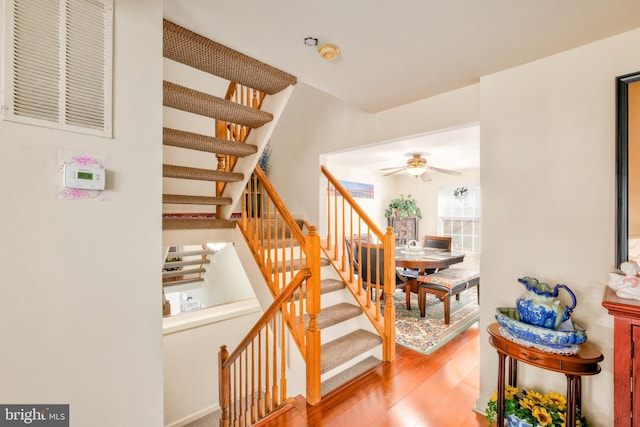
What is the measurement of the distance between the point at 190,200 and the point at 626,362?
2.72 m

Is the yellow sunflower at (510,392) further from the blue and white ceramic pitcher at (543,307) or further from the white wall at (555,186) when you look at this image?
the blue and white ceramic pitcher at (543,307)

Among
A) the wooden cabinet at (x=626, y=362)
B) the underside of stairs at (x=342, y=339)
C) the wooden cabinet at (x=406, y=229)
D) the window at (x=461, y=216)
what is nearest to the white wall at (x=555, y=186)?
the wooden cabinet at (x=626, y=362)

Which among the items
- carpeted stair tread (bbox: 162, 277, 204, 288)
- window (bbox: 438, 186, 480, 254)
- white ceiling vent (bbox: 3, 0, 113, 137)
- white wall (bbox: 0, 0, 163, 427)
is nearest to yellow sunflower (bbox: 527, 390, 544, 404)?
white wall (bbox: 0, 0, 163, 427)

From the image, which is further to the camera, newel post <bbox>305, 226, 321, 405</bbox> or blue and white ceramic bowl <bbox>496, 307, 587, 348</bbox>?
newel post <bbox>305, 226, 321, 405</bbox>

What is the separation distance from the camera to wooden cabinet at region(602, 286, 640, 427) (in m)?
1.17

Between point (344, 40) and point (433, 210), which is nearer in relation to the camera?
point (344, 40)

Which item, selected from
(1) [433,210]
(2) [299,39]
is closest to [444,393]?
(2) [299,39]

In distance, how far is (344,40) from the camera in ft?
5.32

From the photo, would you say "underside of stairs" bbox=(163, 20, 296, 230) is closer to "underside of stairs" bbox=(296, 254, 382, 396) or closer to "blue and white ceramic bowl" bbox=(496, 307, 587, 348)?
"underside of stairs" bbox=(296, 254, 382, 396)

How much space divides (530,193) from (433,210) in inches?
177

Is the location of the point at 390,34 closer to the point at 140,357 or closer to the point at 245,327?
the point at 140,357

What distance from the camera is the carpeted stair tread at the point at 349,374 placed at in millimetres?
2373

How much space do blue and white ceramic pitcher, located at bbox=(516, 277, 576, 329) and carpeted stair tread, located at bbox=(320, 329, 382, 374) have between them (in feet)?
4.64

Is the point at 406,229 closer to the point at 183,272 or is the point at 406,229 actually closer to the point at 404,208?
the point at 404,208
